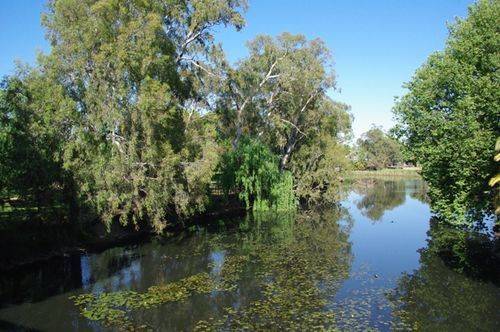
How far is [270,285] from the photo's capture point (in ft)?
62.4

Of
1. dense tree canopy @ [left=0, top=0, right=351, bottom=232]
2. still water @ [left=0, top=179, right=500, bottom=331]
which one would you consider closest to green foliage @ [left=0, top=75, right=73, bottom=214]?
dense tree canopy @ [left=0, top=0, right=351, bottom=232]

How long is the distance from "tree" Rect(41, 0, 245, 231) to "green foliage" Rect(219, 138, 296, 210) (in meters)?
13.5

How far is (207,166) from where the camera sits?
28.4 m

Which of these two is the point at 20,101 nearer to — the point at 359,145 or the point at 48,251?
the point at 48,251

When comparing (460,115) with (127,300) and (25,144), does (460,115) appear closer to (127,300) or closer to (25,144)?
(127,300)

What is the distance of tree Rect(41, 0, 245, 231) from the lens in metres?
24.5

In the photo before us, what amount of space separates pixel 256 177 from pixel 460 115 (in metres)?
21.7

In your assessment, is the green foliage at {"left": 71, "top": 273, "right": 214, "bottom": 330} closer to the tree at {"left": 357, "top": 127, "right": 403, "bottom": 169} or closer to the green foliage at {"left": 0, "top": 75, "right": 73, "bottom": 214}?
the green foliage at {"left": 0, "top": 75, "right": 73, "bottom": 214}

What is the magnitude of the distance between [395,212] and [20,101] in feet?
124

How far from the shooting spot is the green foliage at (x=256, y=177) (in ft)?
137

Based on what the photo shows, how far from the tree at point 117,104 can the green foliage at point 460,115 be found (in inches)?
605

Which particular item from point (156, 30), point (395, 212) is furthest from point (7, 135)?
point (395, 212)

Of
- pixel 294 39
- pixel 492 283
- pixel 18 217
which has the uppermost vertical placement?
pixel 294 39

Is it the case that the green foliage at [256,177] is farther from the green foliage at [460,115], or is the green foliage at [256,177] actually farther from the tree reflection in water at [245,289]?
the green foliage at [460,115]
